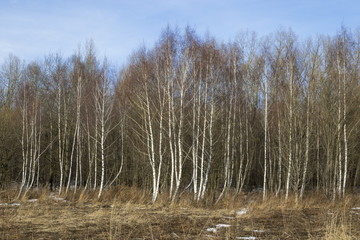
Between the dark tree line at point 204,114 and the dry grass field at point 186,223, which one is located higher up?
the dark tree line at point 204,114

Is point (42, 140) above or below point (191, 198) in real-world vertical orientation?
above

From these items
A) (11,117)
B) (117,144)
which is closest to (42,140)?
(11,117)

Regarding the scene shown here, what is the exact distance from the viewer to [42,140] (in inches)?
888

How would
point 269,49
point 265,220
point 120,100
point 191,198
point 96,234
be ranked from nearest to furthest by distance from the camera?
point 96,234 → point 265,220 → point 191,198 → point 269,49 → point 120,100

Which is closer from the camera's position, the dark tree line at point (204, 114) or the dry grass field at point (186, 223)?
the dry grass field at point (186, 223)

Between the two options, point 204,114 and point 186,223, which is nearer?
point 186,223

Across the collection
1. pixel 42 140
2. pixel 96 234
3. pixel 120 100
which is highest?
pixel 120 100

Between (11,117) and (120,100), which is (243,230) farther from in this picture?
(11,117)

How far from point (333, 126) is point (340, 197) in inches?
124

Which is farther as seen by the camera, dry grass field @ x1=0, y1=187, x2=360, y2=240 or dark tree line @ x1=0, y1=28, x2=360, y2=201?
dark tree line @ x1=0, y1=28, x2=360, y2=201

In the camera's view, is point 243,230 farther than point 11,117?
No

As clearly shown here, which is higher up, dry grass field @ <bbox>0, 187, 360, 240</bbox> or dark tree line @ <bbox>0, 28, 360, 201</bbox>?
dark tree line @ <bbox>0, 28, 360, 201</bbox>

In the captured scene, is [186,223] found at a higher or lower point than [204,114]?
lower

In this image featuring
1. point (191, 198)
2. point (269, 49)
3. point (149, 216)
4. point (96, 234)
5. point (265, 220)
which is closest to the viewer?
point (96, 234)
